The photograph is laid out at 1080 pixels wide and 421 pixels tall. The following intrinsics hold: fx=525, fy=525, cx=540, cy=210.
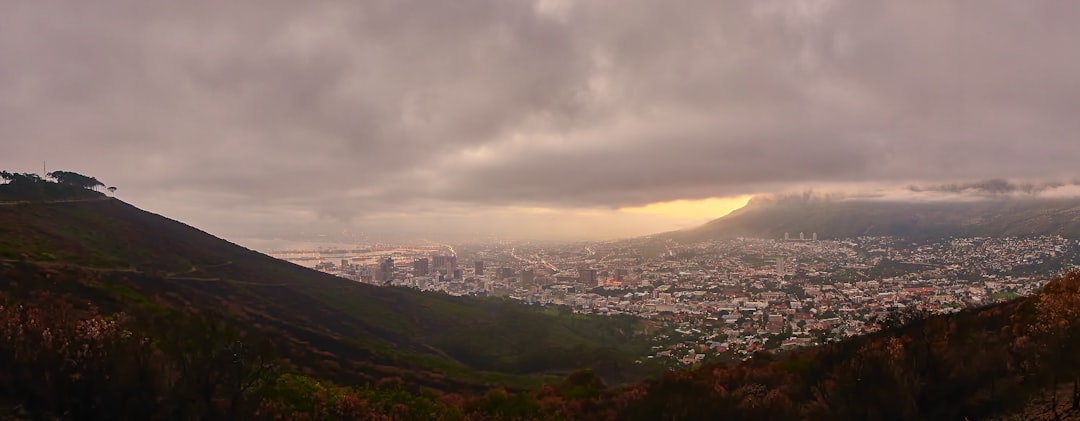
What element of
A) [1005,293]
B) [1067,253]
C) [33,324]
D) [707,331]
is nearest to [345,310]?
[707,331]

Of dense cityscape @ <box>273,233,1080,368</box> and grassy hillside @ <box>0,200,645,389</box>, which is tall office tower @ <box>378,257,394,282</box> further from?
grassy hillside @ <box>0,200,645,389</box>

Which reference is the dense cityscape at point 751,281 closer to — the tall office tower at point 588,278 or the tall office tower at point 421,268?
the tall office tower at point 588,278

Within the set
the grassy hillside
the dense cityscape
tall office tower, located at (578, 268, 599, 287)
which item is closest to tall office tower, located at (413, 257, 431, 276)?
the dense cityscape

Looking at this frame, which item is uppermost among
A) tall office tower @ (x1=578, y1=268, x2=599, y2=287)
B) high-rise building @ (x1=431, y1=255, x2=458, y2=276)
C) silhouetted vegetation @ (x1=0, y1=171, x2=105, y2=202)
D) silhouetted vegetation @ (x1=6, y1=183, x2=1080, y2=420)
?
silhouetted vegetation @ (x1=0, y1=171, x2=105, y2=202)

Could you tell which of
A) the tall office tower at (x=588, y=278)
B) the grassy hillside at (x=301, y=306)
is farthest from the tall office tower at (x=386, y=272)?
the tall office tower at (x=588, y=278)

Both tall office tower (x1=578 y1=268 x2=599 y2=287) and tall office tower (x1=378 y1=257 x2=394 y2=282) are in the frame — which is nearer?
tall office tower (x1=578 y1=268 x2=599 y2=287)

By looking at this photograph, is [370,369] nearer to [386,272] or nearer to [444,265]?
[386,272]

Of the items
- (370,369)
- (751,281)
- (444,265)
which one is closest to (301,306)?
(370,369)
